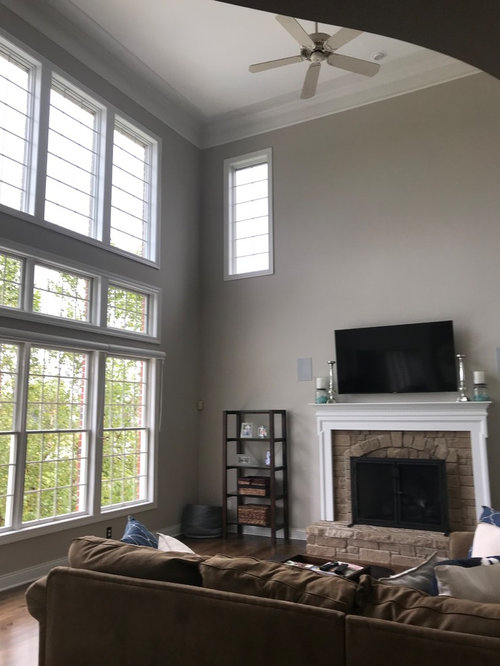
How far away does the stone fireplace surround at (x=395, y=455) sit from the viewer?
5.17 metres

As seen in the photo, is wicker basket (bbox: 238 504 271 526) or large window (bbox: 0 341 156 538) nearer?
large window (bbox: 0 341 156 538)

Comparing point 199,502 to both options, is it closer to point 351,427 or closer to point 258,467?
point 258,467

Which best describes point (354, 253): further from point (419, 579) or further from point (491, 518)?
point (419, 579)

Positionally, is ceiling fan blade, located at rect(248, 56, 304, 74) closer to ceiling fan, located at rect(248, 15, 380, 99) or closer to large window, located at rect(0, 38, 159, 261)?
ceiling fan, located at rect(248, 15, 380, 99)

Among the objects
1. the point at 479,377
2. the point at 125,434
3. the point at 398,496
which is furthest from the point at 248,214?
the point at 398,496

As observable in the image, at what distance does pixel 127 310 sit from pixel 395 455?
336 centimetres

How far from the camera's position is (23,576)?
183 inches

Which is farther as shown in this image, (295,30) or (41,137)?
(41,137)

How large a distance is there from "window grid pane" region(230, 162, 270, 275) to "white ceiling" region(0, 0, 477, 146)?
57 cm

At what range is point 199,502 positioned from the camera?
7012 millimetres

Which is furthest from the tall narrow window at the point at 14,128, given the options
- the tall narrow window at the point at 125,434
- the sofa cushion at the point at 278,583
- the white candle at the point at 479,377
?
the white candle at the point at 479,377

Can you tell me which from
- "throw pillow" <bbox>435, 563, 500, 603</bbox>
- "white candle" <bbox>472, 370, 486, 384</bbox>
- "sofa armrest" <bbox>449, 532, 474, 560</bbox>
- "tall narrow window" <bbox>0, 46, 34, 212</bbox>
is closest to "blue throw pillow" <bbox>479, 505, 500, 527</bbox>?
"sofa armrest" <bbox>449, 532, 474, 560</bbox>

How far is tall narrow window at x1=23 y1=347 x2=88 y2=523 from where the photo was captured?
194 inches

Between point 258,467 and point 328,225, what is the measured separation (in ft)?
9.89
